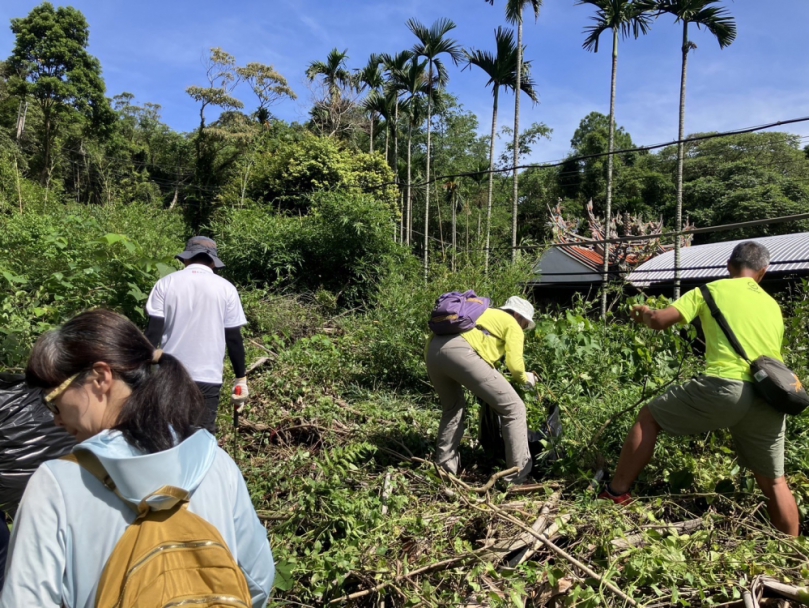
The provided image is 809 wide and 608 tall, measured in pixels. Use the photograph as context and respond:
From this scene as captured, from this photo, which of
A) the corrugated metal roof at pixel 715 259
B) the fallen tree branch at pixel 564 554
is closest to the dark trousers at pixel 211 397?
the fallen tree branch at pixel 564 554

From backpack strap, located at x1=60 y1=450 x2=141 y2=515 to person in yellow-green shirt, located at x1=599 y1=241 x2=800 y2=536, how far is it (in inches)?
104

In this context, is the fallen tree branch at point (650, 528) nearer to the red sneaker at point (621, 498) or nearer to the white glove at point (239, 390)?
the red sneaker at point (621, 498)

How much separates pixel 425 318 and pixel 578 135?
125 ft

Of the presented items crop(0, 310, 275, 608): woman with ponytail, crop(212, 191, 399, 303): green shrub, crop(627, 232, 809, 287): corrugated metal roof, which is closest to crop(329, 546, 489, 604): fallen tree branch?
crop(0, 310, 275, 608): woman with ponytail

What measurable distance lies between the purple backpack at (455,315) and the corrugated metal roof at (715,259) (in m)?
7.41

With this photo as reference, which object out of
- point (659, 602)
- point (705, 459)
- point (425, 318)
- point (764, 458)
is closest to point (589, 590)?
point (659, 602)

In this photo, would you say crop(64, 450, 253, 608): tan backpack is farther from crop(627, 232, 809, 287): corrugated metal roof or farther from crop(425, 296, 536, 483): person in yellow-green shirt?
crop(627, 232, 809, 287): corrugated metal roof

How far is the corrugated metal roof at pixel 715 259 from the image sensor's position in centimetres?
1085

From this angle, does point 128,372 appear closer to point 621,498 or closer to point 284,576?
point 284,576

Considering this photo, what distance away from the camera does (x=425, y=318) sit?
6508mm

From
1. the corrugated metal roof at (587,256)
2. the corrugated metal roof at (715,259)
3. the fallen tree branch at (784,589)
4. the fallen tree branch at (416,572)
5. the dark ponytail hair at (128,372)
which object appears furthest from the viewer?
the corrugated metal roof at (587,256)

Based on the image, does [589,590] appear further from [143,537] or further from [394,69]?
[394,69]

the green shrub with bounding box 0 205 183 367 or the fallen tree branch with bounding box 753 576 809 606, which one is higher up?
the green shrub with bounding box 0 205 183 367

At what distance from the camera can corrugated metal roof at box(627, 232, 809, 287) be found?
35.6 feet
